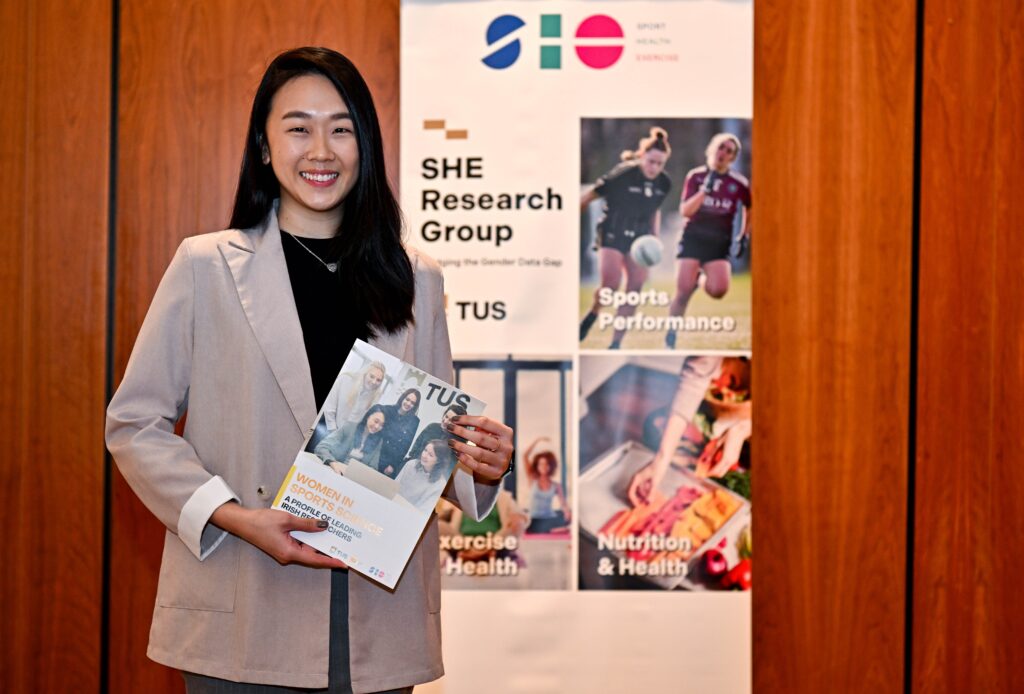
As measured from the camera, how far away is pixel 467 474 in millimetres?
1974

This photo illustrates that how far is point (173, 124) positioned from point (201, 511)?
1.88 m

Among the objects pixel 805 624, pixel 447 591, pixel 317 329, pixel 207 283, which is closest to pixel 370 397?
pixel 317 329

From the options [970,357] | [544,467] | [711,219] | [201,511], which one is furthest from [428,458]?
[970,357]

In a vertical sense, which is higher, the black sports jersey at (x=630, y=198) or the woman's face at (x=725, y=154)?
the woman's face at (x=725, y=154)

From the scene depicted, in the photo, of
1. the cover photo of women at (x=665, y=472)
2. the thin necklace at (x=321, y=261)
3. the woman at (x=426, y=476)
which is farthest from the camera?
the cover photo of women at (x=665, y=472)

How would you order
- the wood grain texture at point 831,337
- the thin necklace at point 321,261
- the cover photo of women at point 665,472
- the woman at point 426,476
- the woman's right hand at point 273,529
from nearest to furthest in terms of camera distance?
the woman's right hand at point 273,529 → the woman at point 426,476 → the thin necklace at point 321,261 → the cover photo of women at point 665,472 → the wood grain texture at point 831,337

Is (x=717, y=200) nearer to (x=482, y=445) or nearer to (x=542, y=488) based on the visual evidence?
(x=542, y=488)

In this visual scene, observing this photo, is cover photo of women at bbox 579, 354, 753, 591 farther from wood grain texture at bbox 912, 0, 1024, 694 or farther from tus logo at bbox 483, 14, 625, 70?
tus logo at bbox 483, 14, 625, 70

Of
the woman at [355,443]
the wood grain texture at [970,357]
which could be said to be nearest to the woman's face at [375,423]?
the woman at [355,443]

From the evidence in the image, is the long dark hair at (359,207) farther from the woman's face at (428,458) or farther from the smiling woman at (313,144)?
the woman's face at (428,458)

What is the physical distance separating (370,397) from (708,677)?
1.83 metres

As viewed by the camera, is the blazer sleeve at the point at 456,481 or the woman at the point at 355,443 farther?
the blazer sleeve at the point at 456,481

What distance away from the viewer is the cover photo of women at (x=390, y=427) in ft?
5.69

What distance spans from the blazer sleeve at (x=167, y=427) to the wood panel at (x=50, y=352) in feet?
5.11
